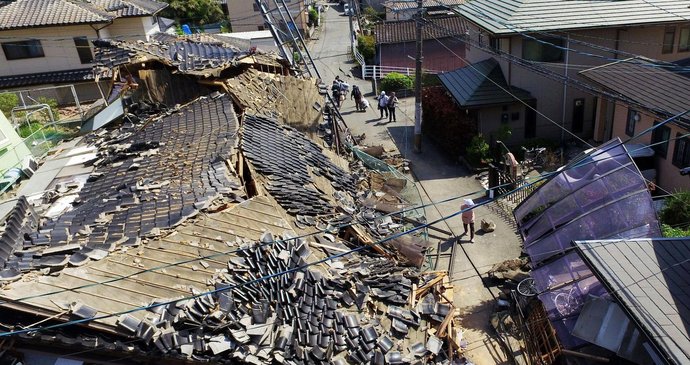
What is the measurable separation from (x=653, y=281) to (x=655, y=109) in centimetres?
874

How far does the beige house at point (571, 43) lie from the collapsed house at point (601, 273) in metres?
9.81

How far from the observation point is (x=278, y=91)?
1822cm

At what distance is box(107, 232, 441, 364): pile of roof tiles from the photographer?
762cm

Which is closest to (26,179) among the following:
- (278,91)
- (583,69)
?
(278,91)

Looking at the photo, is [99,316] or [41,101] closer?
[99,316]

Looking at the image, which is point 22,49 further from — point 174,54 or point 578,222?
point 578,222

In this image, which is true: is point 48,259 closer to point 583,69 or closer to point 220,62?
point 220,62

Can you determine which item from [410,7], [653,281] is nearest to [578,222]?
[653,281]

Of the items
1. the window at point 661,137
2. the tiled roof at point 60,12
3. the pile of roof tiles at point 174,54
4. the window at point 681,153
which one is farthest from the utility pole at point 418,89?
the tiled roof at point 60,12

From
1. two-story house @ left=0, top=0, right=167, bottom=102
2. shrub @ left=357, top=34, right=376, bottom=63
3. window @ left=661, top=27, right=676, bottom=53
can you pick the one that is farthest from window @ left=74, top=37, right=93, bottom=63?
window @ left=661, top=27, right=676, bottom=53

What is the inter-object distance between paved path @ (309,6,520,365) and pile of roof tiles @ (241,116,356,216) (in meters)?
3.74

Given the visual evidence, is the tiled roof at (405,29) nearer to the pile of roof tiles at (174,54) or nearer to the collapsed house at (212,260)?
the pile of roof tiles at (174,54)

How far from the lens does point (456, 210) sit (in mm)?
18375

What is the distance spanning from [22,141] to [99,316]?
642 inches
